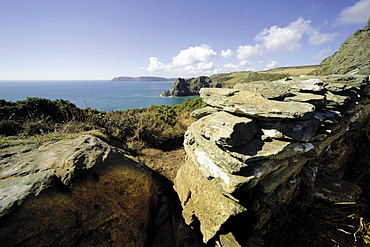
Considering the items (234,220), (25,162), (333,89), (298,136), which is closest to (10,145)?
(25,162)

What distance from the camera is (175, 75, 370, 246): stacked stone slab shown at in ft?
8.96

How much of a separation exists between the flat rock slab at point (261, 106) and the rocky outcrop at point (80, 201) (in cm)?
275

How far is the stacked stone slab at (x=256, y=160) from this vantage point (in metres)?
2.73

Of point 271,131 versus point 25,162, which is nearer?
point 25,162

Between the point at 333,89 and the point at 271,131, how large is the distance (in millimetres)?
2843

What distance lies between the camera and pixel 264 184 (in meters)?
2.93

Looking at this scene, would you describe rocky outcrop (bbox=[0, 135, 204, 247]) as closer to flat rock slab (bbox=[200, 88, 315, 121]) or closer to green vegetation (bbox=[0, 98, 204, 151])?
flat rock slab (bbox=[200, 88, 315, 121])

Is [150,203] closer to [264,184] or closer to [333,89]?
[264,184]

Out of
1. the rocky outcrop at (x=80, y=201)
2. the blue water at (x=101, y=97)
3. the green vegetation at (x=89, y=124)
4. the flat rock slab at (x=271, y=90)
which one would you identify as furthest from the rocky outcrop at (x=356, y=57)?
the blue water at (x=101, y=97)

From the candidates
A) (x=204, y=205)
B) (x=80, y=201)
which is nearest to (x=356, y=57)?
(x=204, y=205)

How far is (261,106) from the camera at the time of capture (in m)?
2.95

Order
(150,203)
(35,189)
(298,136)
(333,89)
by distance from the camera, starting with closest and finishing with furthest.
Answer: (35,189), (298,136), (150,203), (333,89)

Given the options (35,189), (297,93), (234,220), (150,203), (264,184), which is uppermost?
(297,93)

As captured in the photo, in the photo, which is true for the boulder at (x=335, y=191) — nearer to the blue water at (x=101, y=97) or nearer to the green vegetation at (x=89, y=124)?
the green vegetation at (x=89, y=124)
